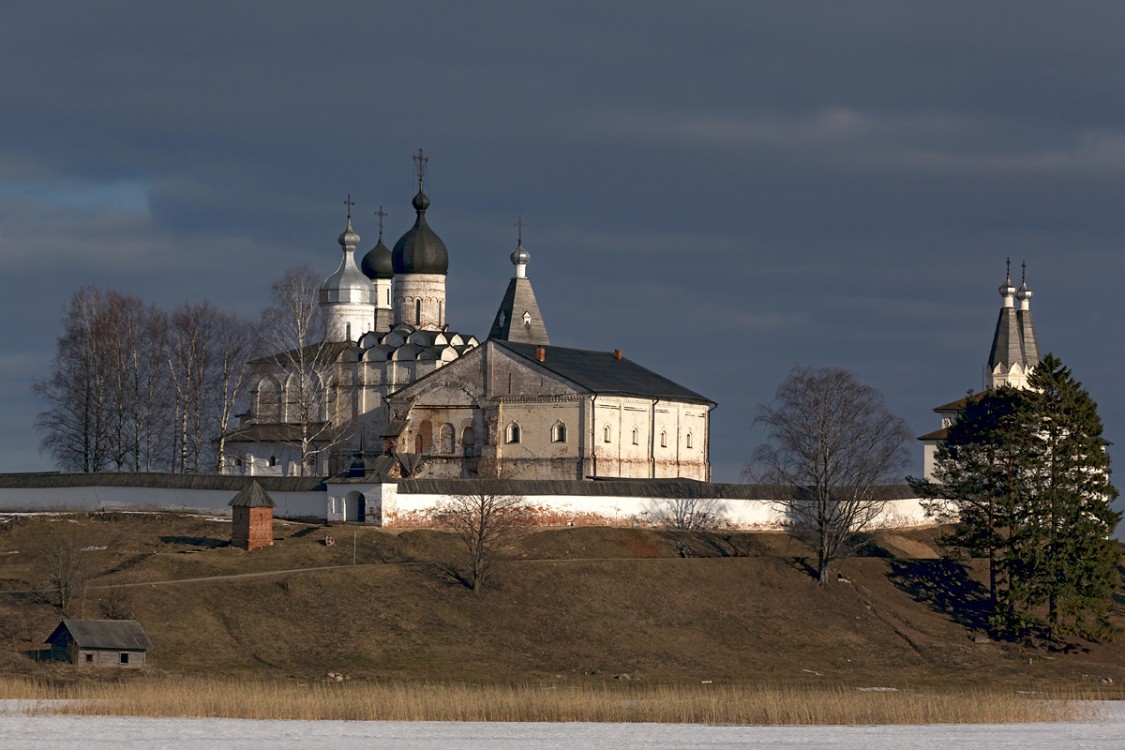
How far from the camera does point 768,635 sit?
157 feet

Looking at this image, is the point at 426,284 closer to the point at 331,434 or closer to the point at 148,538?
A: the point at 331,434

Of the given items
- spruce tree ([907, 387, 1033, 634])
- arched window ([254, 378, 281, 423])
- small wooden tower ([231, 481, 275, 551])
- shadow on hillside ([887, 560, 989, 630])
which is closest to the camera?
small wooden tower ([231, 481, 275, 551])

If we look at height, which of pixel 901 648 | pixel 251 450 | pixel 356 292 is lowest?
pixel 901 648

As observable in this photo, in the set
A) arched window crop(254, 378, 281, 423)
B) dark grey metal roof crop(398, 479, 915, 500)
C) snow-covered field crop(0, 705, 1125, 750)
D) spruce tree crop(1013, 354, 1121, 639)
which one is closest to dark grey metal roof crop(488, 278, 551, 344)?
arched window crop(254, 378, 281, 423)

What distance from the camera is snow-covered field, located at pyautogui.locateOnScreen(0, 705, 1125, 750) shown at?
29.4 meters

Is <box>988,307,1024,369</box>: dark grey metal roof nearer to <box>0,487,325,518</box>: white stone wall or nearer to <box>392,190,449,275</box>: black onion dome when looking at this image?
<box>392,190,449,275</box>: black onion dome

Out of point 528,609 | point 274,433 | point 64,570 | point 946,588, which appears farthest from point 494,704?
point 274,433

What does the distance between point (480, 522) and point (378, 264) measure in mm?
28298

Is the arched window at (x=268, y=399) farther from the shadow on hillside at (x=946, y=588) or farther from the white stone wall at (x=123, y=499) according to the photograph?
the shadow on hillside at (x=946, y=588)

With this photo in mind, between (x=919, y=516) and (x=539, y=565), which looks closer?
(x=539, y=565)

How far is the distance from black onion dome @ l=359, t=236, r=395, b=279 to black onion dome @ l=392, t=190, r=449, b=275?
260 centimetres

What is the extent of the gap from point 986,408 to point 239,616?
71.3 ft

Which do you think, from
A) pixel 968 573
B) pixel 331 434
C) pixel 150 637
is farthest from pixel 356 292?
pixel 150 637

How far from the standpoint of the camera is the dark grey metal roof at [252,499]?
49.5 m
